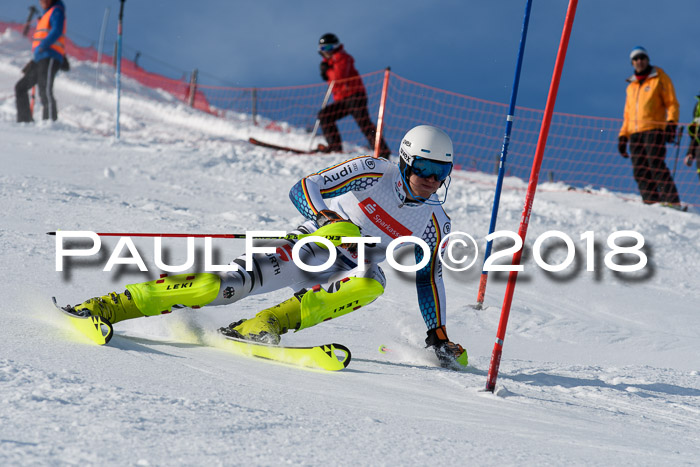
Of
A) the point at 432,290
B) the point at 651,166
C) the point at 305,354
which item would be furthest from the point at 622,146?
the point at 305,354

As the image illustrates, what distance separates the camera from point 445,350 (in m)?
4.12

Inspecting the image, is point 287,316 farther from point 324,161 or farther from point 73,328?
point 324,161

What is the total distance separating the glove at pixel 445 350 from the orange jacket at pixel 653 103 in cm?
749

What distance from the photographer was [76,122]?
15.5 meters

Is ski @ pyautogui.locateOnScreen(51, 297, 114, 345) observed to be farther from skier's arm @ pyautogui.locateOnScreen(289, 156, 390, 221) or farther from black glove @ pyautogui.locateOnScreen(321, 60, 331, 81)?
black glove @ pyautogui.locateOnScreen(321, 60, 331, 81)

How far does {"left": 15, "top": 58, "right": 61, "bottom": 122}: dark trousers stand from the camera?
11992mm

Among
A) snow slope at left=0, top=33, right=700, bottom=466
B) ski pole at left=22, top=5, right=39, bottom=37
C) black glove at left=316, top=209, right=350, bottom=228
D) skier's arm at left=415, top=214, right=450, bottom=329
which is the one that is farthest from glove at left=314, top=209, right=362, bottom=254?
ski pole at left=22, top=5, right=39, bottom=37

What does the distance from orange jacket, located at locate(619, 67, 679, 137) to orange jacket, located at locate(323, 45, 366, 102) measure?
413 cm

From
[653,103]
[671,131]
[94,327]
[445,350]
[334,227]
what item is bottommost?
[445,350]

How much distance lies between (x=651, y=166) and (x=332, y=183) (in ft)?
26.0

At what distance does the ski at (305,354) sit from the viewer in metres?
3.32

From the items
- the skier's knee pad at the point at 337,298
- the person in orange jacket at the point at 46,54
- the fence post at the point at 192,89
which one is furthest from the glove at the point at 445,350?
the fence post at the point at 192,89

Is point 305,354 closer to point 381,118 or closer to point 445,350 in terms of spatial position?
point 445,350

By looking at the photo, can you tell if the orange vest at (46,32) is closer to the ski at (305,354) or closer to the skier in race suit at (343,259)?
the skier in race suit at (343,259)
